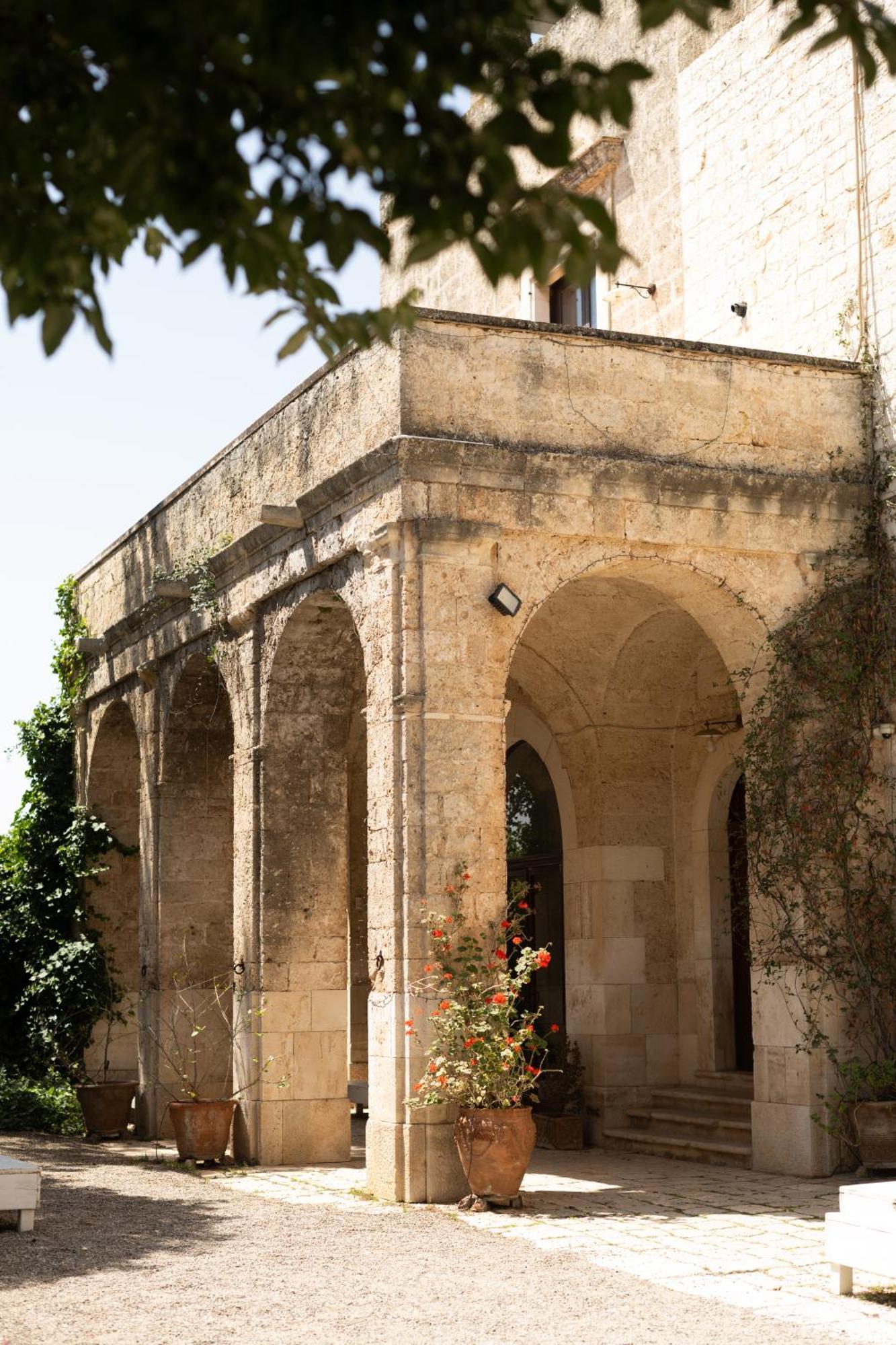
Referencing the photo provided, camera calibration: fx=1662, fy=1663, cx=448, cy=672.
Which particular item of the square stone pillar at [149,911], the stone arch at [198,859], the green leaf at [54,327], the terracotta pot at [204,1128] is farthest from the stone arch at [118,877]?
the green leaf at [54,327]

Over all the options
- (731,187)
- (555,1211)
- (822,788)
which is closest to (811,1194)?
(555,1211)

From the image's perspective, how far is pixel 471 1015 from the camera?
8.00 metres

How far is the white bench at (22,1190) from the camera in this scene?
756cm

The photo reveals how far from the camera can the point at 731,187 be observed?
38.2 ft

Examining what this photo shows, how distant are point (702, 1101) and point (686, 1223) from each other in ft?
10.8

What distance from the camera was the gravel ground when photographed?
5.41 m

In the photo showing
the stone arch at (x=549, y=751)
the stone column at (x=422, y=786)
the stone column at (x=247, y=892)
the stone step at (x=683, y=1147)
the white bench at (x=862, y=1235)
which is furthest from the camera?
the stone arch at (x=549, y=751)

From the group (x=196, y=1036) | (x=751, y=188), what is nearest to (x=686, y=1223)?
(x=196, y=1036)

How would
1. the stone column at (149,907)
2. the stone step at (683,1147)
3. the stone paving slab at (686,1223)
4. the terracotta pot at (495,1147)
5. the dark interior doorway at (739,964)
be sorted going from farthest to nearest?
the stone column at (149,907), the dark interior doorway at (739,964), the stone step at (683,1147), the terracotta pot at (495,1147), the stone paving slab at (686,1223)

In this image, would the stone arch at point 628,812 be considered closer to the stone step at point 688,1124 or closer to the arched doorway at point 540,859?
the stone step at point 688,1124

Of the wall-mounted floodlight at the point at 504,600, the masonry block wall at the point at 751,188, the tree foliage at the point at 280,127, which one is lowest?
the tree foliage at the point at 280,127

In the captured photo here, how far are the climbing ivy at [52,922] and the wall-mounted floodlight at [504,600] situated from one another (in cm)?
651

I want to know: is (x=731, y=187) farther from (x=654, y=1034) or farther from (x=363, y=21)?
(x=363, y=21)

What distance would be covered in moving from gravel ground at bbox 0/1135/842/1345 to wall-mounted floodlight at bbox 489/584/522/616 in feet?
9.90
